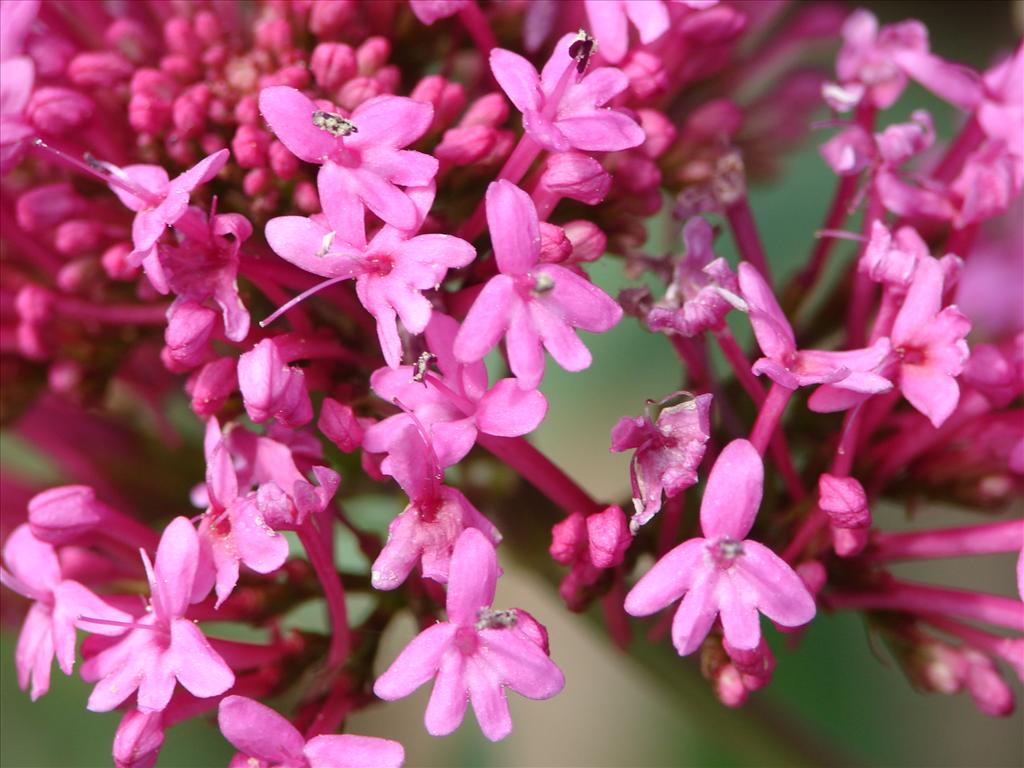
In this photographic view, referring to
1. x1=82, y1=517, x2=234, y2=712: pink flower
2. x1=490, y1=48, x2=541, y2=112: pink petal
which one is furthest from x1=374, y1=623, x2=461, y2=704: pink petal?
x1=490, y1=48, x2=541, y2=112: pink petal

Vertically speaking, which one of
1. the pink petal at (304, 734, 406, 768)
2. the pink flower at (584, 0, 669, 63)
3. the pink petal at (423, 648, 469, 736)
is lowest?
the pink petal at (304, 734, 406, 768)

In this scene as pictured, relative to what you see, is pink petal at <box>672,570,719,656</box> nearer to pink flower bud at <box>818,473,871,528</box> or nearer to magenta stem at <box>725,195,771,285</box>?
pink flower bud at <box>818,473,871,528</box>

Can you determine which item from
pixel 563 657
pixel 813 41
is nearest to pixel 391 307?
pixel 813 41

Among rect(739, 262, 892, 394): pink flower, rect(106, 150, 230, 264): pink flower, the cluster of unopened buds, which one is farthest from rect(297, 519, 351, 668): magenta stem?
rect(739, 262, 892, 394): pink flower

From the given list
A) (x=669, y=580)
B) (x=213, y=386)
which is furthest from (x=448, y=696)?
(x=213, y=386)

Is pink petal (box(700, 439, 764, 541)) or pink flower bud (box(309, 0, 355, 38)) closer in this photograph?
pink petal (box(700, 439, 764, 541))

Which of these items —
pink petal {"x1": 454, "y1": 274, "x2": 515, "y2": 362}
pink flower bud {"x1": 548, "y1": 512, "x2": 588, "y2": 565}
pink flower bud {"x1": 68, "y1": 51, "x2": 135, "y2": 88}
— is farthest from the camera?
pink flower bud {"x1": 68, "y1": 51, "x2": 135, "y2": 88}

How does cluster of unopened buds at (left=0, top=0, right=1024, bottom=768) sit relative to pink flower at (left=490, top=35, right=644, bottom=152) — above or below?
below

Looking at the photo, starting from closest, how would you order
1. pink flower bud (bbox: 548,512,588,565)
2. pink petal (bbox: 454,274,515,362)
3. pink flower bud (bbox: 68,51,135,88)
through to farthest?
pink petal (bbox: 454,274,515,362)
pink flower bud (bbox: 548,512,588,565)
pink flower bud (bbox: 68,51,135,88)

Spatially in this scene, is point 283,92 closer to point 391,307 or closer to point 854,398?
point 391,307
